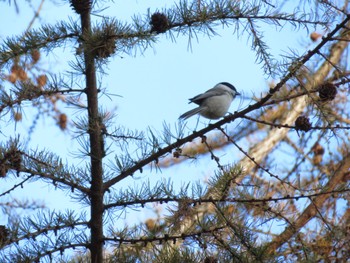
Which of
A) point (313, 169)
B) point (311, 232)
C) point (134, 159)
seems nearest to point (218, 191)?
point (134, 159)

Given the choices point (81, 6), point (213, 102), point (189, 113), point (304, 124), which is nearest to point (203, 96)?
point (213, 102)

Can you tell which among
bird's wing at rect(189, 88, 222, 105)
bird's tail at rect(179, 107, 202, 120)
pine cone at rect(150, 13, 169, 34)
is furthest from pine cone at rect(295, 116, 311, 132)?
bird's wing at rect(189, 88, 222, 105)

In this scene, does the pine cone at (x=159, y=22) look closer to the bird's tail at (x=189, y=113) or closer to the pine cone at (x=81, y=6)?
the pine cone at (x=81, y=6)

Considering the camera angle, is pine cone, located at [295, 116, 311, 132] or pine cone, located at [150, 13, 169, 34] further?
pine cone, located at [150, 13, 169, 34]

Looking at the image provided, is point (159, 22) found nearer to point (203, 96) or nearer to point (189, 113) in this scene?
point (189, 113)

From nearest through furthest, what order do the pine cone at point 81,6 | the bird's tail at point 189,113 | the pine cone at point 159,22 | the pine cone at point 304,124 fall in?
the pine cone at point 304,124 < the pine cone at point 159,22 < the pine cone at point 81,6 < the bird's tail at point 189,113

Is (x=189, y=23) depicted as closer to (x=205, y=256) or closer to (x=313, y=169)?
(x=205, y=256)

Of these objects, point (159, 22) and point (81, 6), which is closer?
point (159, 22)

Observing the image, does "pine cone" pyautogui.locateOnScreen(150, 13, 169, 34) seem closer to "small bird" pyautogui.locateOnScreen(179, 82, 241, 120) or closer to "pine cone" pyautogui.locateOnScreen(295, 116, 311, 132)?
"pine cone" pyautogui.locateOnScreen(295, 116, 311, 132)

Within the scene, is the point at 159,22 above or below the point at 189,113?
below

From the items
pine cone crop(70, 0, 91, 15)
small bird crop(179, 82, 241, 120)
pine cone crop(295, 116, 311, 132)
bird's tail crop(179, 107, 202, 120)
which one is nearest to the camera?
pine cone crop(295, 116, 311, 132)

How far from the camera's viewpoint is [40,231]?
7.11 ft

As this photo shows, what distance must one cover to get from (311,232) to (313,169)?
7.17 ft

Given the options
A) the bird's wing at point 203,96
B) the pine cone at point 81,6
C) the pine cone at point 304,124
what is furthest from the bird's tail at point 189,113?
the pine cone at point 304,124
